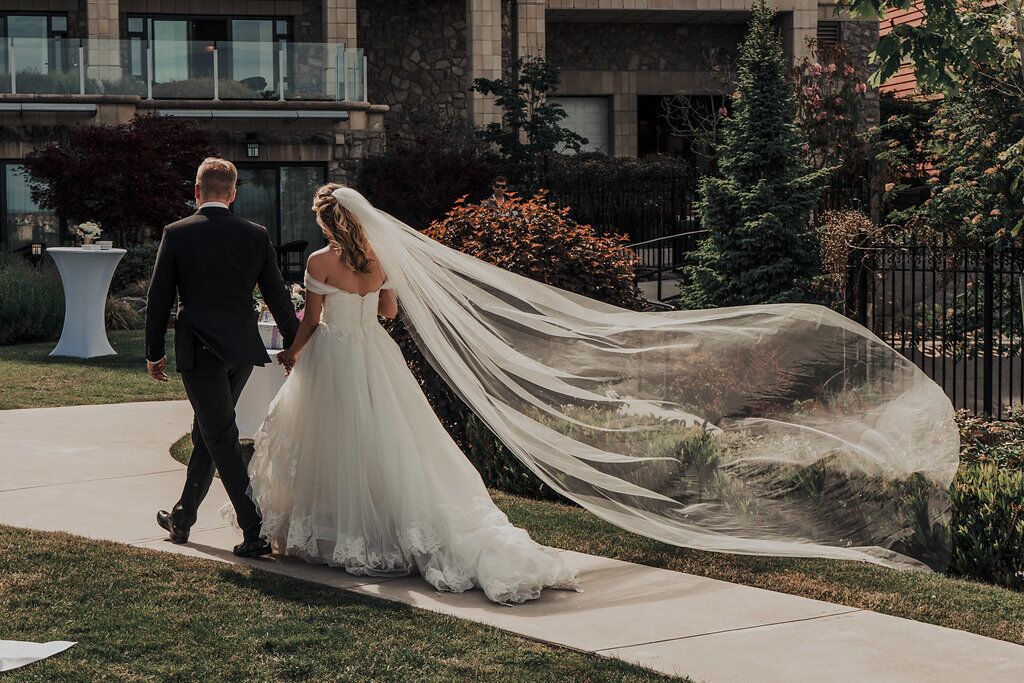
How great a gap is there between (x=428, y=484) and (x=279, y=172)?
67.5 ft

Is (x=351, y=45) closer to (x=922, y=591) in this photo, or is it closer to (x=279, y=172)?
(x=279, y=172)

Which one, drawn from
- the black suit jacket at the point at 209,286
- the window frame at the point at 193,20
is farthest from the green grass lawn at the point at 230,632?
the window frame at the point at 193,20

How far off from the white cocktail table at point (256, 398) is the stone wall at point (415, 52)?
1851 cm

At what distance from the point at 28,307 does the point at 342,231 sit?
11662mm

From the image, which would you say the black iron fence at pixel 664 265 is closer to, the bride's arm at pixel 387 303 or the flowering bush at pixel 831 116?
the flowering bush at pixel 831 116

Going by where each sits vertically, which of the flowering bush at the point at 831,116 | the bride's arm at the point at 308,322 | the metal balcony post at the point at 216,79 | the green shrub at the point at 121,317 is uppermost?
the metal balcony post at the point at 216,79

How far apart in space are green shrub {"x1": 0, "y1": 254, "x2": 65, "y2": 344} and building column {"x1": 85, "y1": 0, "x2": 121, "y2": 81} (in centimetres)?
668

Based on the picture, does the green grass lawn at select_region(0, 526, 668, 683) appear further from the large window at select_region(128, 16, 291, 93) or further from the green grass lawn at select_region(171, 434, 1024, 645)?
the large window at select_region(128, 16, 291, 93)

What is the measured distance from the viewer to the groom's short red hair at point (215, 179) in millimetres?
6195

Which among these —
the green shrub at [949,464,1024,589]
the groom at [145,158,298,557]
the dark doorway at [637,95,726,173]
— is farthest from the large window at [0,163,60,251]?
the green shrub at [949,464,1024,589]

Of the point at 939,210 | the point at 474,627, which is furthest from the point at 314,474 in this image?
the point at 939,210

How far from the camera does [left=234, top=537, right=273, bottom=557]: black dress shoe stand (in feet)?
20.6

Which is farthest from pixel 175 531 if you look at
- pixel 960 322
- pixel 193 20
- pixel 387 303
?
pixel 193 20

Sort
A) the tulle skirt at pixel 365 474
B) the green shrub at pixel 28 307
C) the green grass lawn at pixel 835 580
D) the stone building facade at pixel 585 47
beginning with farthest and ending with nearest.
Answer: the stone building facade at pixel 585 47 < the green shrub at pixel 28 307 < the tulle skirt at pixel 365 474 < the green grass lawn at pixel 835 580
